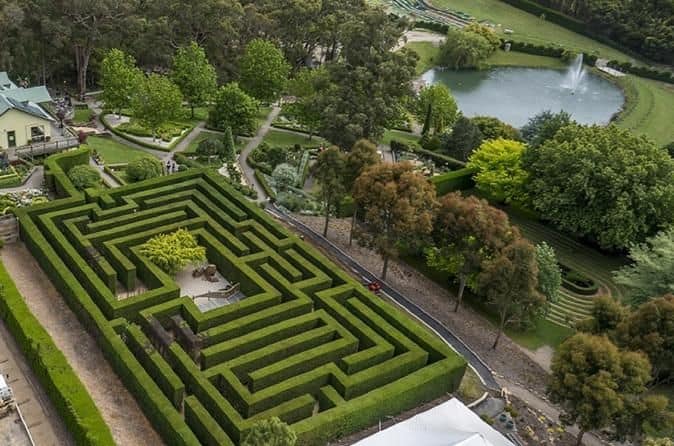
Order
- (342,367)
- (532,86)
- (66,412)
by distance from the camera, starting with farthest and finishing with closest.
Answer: (532,86) → (342,367) → (66,412)

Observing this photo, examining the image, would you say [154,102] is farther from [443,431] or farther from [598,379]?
[598,379]

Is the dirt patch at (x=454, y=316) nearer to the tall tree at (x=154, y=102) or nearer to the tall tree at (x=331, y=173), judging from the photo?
the tall tree at (x=331, y=173)

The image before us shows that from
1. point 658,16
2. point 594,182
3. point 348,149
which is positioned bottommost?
point 348,149

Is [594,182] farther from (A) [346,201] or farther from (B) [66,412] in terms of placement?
(B) [66,412]

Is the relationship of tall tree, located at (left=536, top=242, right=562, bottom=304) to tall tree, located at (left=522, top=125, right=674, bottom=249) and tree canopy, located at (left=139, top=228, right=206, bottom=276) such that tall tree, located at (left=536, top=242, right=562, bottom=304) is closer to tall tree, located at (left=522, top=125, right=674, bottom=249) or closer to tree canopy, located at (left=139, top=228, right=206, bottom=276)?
tall tree, located at (left=522, top=125, right=674, bottom=249)

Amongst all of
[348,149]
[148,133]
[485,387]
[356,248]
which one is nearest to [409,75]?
[348,149]

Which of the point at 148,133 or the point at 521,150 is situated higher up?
the point at 521,150

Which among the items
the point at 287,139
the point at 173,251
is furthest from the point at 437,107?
the point at 173,251

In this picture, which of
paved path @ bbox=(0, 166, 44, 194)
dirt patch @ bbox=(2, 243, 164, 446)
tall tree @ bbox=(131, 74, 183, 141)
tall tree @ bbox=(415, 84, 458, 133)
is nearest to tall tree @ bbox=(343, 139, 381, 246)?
dirt patch @ bbox=(2, 243, 164, 446)
